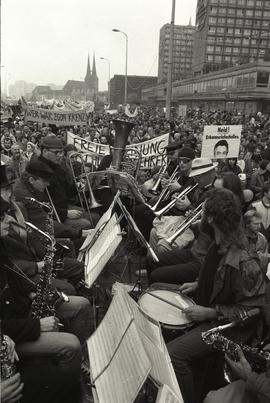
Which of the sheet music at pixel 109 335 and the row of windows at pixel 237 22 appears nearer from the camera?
the sheet music at pixel 109 335

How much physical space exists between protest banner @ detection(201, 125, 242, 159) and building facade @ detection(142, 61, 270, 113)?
139ft

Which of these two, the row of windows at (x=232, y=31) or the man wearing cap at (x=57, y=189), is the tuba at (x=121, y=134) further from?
the row of windows at (x=232, y=31)

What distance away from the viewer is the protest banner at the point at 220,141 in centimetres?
686

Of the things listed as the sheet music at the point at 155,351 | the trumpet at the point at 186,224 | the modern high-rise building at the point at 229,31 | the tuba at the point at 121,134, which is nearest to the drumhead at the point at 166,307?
the sheet music at the point at 155,351

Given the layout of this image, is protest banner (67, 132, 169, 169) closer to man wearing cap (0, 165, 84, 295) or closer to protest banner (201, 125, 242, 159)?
protest banner (201, 125, 242, 159)

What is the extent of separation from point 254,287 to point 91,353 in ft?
3.91

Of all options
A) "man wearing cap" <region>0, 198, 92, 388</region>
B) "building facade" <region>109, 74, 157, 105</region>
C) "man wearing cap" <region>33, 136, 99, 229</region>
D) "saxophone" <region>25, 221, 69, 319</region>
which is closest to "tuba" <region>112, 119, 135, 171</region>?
"man wearing cap" <region>33, 136, 99, 229</region>

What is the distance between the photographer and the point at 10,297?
2.61m

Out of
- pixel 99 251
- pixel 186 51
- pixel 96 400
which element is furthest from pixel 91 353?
pixel 186 51

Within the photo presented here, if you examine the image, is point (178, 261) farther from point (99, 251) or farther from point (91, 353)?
point (91, 353)

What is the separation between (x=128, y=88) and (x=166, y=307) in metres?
112

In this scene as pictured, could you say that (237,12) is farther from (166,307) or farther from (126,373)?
(126,373)

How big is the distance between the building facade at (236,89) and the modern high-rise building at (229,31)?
34807 millimetres

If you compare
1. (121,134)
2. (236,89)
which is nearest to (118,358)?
(121,134)
